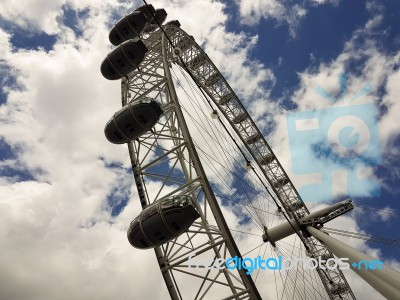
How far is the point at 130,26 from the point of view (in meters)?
24.0

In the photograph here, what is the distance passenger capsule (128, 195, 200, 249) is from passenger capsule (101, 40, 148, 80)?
381 inches

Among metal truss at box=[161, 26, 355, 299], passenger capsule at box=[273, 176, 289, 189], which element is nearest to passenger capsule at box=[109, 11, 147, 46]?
metal truss at box=[161, 26, 355, 299]

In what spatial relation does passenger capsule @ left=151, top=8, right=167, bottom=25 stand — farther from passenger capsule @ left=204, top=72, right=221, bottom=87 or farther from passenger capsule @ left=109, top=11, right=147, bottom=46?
passenger capsule @ left=204, top=72, right=221, bottom=87

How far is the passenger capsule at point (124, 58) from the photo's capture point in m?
19.5

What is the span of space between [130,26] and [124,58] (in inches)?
223

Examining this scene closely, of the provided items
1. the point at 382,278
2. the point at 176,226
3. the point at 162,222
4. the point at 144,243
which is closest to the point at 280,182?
the point at 176,226

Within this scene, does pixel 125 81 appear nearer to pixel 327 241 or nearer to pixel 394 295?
pixel 327 241

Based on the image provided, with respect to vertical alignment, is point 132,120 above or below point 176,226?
above

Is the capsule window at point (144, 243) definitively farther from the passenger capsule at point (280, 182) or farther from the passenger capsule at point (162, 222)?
the passenger capsule at point (280, 182)

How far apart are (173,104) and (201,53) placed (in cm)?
1398

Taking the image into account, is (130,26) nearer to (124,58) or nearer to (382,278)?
(124,58)

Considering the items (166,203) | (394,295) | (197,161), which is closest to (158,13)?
(197,161)

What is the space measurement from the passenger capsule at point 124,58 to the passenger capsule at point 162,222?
9684mm

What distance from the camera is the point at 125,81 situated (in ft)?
75.2
